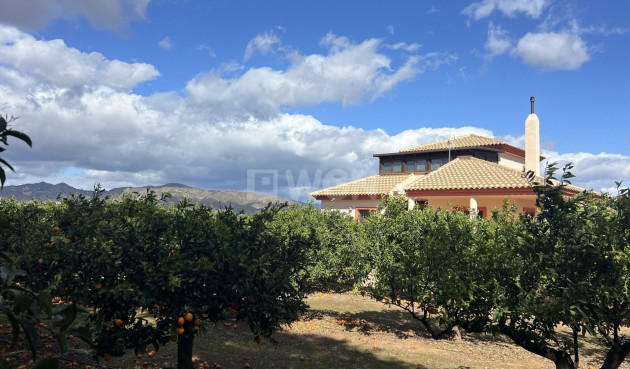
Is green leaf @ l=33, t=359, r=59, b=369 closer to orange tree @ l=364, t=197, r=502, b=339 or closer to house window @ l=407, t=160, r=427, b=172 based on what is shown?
orange tree @ l=364, t=197, r=502, b=339

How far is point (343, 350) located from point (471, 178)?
16.5m

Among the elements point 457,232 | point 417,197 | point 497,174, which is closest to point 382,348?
point 457,232

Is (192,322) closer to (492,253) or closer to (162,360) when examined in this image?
(162,360)

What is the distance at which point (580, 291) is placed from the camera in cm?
515

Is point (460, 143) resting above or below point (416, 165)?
above

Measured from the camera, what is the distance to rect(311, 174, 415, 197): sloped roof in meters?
26.8

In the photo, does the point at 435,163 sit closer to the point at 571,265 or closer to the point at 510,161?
the point at 510,161

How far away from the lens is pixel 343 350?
30.1 ft

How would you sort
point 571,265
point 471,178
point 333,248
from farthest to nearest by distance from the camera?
point 471,178 → point 333,248 → point 571,265

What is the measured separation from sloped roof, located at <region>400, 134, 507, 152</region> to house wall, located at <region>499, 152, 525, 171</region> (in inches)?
47.1

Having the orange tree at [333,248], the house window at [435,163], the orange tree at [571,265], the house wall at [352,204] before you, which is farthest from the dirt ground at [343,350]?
the house window at [435,163]

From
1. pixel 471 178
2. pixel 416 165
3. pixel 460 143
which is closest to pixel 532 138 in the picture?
pixel 471 178

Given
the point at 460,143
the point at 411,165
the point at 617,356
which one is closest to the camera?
the point at 617,356

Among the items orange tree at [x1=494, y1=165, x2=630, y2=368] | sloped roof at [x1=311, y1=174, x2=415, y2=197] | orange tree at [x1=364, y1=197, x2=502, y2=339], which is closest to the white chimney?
sloped roof at [x1=311, y1=174, x2=415, y2=197]
